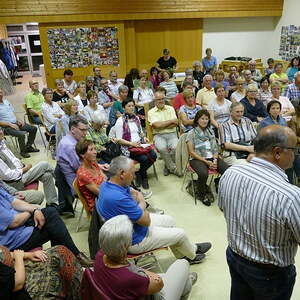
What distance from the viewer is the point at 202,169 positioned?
395 centimetres

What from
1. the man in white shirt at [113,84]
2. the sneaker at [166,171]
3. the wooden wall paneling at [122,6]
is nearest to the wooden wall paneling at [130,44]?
the wooden wall paneling at [122,6]

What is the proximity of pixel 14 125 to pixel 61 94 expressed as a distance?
1.26m

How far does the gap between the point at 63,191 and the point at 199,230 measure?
5.04 ft

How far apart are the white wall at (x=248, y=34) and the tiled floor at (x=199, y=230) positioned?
6977 millimetres

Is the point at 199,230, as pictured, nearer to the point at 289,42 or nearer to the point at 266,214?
the point at 266,214

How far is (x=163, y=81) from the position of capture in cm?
736

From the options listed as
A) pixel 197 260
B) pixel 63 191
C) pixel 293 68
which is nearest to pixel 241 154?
pixel 197 260

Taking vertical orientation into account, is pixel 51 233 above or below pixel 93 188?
below

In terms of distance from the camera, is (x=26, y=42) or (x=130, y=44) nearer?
(x=130, y=44)

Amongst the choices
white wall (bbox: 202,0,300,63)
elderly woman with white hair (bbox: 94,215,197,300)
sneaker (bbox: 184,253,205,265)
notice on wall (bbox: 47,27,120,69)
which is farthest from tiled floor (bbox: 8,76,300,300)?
white wall (bbox: 202,0,300,63)

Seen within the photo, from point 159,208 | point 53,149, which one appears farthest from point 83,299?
point 53,149

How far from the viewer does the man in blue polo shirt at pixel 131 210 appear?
2389 mm

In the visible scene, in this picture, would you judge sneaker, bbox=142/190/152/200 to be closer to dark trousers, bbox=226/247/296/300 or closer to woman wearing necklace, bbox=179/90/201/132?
woman wearing necklace, bbox=179/90/201/132

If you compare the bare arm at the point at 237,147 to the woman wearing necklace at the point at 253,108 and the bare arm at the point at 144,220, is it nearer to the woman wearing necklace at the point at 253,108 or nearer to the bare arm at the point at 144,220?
the woman wearing necklace at the point at 253,108
